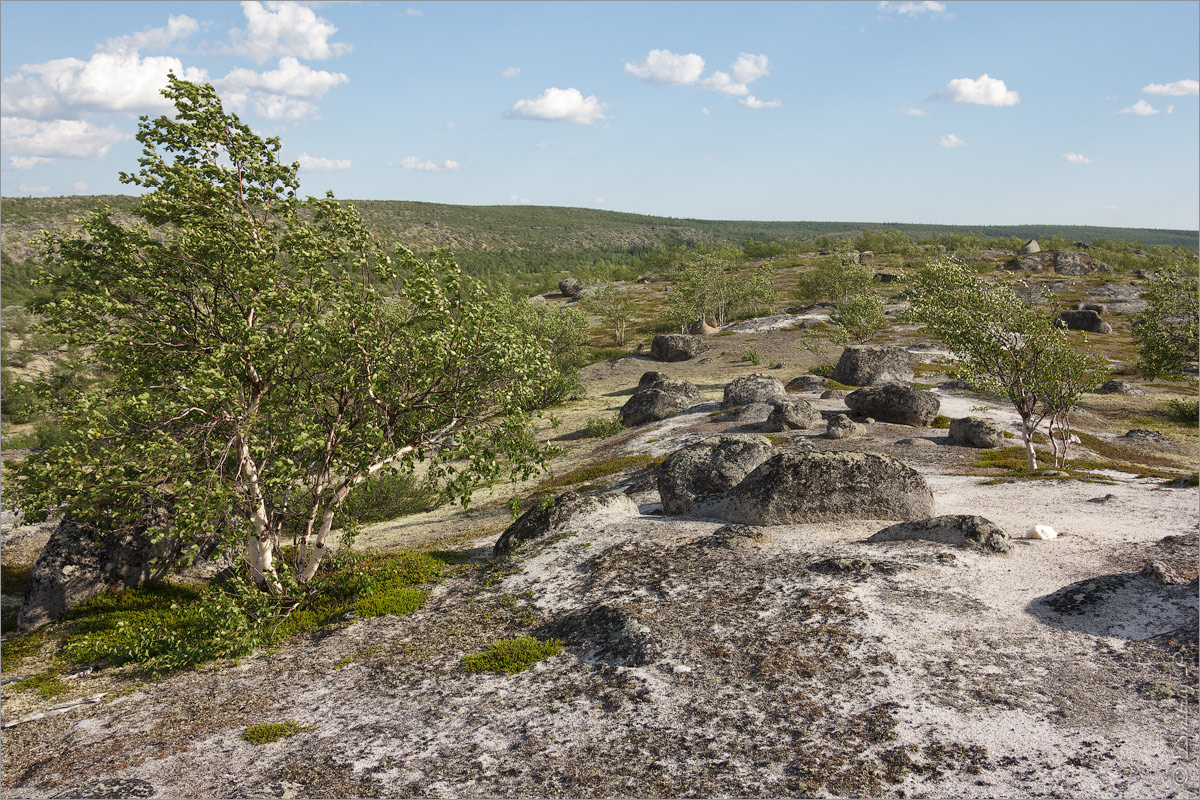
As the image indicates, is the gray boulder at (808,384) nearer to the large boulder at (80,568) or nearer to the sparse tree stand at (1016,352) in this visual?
the sparse tree stand at (1016,352)

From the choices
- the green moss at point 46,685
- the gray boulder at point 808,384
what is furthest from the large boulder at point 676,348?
the green moss at point 46,685

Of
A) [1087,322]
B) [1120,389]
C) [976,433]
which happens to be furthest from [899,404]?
[1087,322]

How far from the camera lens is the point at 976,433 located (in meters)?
31.5

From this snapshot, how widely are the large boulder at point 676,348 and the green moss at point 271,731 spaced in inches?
2376

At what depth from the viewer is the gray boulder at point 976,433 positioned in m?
→ 31.1

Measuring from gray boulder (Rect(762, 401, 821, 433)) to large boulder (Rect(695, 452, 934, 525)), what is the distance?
15010 millimetres

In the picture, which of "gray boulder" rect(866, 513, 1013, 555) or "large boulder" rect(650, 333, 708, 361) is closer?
"gray boulder" rect(866, 513, 1013, 555)

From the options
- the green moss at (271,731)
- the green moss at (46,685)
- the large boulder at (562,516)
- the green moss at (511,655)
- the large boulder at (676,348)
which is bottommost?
the green moss at (46,685)

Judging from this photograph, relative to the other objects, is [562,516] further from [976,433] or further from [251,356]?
[976,433]

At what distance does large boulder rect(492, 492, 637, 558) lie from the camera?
64.8ft

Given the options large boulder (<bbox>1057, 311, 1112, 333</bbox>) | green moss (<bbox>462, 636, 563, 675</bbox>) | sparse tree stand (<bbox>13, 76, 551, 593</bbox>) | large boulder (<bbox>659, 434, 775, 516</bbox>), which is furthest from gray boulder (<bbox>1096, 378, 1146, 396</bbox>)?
green moss (<bbox>462, 636, 563, 675</bbox>)

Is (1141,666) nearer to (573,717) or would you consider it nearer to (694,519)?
(573,717)

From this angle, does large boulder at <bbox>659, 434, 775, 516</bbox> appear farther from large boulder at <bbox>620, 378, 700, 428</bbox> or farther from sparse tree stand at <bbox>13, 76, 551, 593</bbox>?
large boulder at <bbox>620, 378, 700, 428</bbox>

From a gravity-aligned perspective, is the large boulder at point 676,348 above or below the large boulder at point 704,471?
above
